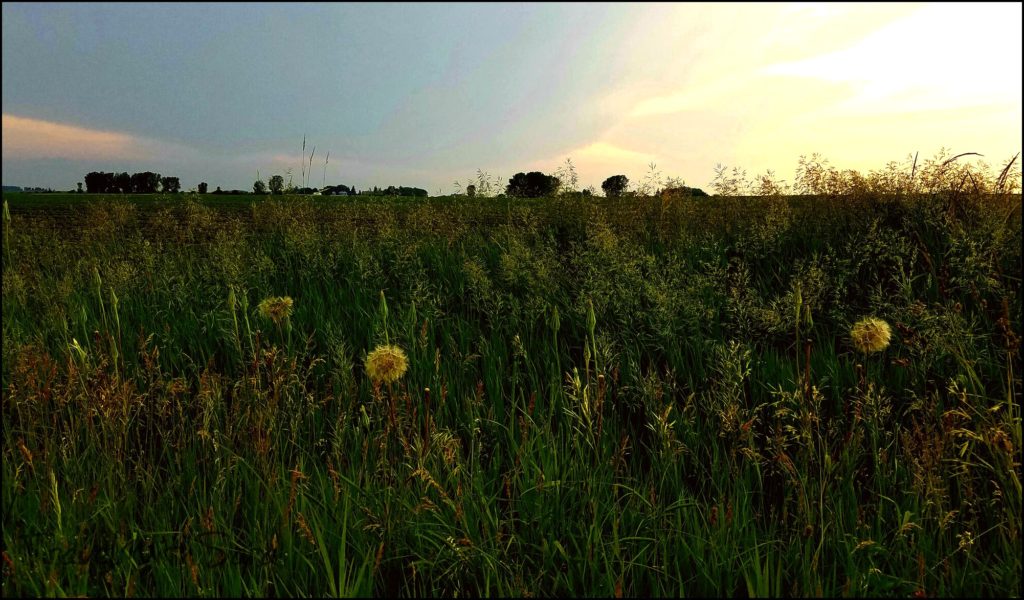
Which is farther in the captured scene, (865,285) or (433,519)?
(865,285)

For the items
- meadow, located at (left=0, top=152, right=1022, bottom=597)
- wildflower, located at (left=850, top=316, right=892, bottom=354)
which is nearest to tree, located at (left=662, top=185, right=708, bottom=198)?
meadow, located at (left=0, top=152, right=1022, bottom=597)

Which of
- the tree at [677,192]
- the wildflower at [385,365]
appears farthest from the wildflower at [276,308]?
the tree at [677,192]

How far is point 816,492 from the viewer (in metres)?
2.21

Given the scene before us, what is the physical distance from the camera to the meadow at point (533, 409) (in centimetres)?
178

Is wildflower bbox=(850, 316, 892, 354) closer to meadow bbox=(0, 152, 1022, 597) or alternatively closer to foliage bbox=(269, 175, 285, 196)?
meadow bbox=(0, 152, 1022, 597)

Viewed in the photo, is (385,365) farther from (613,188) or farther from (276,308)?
(613,188)

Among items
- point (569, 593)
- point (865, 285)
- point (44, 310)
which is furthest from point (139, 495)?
point (865, 285)

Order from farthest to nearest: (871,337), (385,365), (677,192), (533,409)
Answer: (677,192), (533,409), (871,337), (385,365)

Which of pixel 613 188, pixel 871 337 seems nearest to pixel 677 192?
pixel 613 188

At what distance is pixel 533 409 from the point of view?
268cm

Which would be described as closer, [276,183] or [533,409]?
[533,409]

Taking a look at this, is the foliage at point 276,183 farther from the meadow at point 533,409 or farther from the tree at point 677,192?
the tree at point 677,192

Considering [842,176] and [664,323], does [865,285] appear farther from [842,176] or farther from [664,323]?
[842,176]

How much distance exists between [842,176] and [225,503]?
690 centimetres
